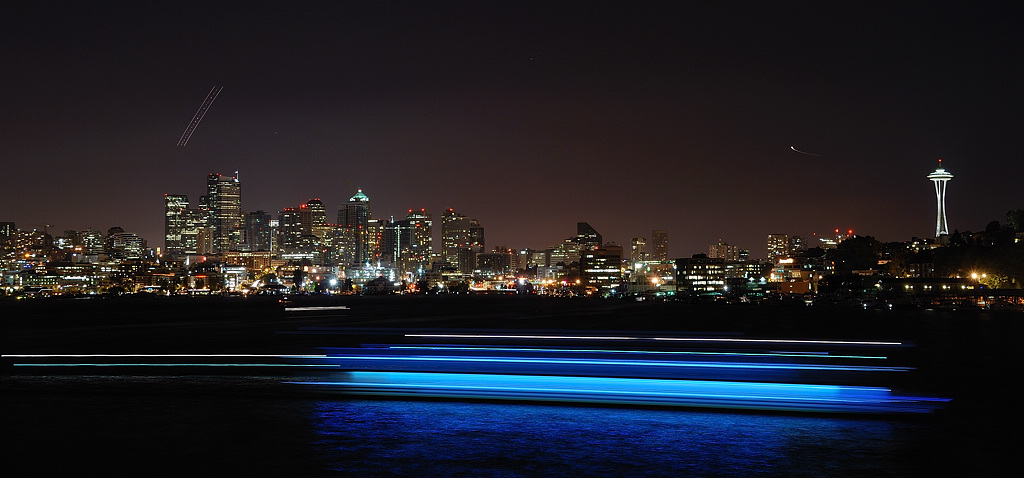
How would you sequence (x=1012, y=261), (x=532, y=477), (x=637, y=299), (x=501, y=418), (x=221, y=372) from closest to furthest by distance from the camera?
(x=532, y=477), (x=501, y=418), (x=221, y=372), (x=1012, y=261), (x=637, y=299)

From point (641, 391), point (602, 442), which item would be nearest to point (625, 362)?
point (641, 391)

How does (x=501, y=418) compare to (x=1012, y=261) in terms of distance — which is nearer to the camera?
(x=501, y=418)

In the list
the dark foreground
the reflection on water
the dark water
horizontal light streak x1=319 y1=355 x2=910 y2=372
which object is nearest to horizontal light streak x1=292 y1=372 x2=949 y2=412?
the dark foreground

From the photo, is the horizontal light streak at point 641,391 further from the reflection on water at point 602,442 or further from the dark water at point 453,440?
the reflection on water at point 602,442

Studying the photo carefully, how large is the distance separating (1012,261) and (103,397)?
4708 inches

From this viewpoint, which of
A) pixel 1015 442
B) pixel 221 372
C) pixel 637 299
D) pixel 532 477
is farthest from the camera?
pixel 637 299

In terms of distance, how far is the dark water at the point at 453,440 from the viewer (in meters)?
12.7

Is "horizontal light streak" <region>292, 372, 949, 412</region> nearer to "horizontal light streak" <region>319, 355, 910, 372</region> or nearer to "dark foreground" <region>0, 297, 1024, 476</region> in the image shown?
"dark foreground" <region>0, 297, 1024, 476</region>

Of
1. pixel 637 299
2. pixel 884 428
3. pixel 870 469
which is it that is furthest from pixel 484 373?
pixel 637 299

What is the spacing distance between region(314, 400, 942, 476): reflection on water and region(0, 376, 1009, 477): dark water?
32 mm

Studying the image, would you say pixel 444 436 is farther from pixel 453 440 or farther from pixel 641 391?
pixel 641 391

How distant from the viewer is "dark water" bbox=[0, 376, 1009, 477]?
41.8ft

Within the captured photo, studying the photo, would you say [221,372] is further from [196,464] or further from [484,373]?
[196,464]

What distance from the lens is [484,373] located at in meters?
23.3
